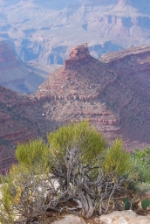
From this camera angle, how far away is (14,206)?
8922mm

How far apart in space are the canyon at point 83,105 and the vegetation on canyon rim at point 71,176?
24964 mm

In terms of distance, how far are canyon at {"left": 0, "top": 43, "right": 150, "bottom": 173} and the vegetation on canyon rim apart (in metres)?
25.0

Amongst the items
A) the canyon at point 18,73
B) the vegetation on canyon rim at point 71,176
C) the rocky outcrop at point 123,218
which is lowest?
the rocky outcrop at point 123,218

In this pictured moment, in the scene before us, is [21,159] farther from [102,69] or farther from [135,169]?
[102,69]

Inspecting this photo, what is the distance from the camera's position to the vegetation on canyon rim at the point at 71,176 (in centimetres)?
949

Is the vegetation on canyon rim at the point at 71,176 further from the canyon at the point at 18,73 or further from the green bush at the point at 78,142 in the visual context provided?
the canyon at the point at 18,73

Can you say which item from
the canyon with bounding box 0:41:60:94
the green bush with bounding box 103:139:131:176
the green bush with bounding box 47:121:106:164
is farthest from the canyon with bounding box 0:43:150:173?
the canyon with bounding box 0:41:60:94

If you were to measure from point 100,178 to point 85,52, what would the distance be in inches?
1655

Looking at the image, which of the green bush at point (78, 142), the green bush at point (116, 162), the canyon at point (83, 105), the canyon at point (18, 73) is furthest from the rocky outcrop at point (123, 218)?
the canyon at point (18, 73)

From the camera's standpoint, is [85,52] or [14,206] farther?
[85,52]

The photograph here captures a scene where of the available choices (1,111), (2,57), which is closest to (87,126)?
(1,111)

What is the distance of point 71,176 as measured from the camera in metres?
10.9

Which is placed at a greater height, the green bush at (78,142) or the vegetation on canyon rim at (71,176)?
the green bush at (78,142)

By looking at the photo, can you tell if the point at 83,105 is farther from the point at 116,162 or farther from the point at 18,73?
the point at 18,73
